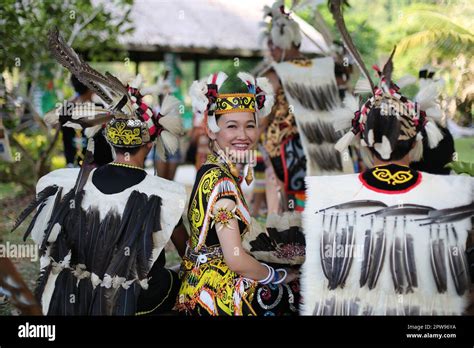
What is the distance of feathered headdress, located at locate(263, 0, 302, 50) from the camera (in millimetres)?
6355

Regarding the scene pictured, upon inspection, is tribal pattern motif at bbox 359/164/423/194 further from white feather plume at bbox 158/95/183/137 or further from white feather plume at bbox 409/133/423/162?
white feather plume at bbox 158/95/183/137

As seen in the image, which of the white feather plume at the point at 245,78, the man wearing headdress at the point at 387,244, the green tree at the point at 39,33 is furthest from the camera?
the green tree at the point at 39,33

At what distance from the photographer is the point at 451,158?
15.4ft

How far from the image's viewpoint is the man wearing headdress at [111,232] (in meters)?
3.37

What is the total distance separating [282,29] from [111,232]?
3515 mm

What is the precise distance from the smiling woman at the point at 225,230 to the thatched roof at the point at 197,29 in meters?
8.80

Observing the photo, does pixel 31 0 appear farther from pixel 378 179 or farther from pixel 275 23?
pixel 378 179

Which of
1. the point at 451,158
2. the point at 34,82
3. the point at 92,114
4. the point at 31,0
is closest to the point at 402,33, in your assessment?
the point at 34,82

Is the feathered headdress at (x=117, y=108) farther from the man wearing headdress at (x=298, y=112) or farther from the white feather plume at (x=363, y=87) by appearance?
the man wearing headdress at (x=298, y=112)

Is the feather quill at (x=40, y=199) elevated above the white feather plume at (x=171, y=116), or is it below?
below

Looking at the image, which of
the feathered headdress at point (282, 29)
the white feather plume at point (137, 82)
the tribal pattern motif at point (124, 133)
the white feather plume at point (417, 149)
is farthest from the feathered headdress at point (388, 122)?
the feathered headdress at point (282, 29)

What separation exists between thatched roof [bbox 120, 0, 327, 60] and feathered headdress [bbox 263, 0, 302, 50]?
5831 mm

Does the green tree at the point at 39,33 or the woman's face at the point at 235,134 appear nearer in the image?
the woman's face at the point at 235,134

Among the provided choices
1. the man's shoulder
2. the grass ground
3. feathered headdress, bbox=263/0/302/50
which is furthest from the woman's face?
feathered headdress, bbox=263/0/302/50
